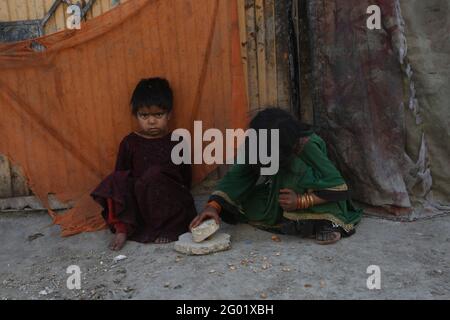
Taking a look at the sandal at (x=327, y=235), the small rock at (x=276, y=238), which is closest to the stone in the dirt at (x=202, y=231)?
the small rock at (x=276, y=238)

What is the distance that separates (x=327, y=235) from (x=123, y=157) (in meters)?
1.59

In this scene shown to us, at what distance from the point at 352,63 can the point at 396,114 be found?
48cm

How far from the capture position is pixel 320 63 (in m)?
3.72

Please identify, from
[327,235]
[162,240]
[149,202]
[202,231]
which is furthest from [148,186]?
[327,235]

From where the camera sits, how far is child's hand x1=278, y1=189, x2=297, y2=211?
10.5 feet

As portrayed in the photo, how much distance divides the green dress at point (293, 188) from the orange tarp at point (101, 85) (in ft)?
1.82

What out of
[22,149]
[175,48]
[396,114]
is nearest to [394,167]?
[396,114]

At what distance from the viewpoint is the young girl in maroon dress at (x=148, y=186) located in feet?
11.4

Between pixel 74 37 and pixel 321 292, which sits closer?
pixel 321 292

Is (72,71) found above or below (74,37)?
below

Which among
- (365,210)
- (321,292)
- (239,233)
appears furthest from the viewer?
(365,210)

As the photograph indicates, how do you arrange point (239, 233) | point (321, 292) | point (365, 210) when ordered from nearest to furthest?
point (321, 292) → point (239, 233) → point (365, 210)

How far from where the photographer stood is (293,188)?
333 cm
